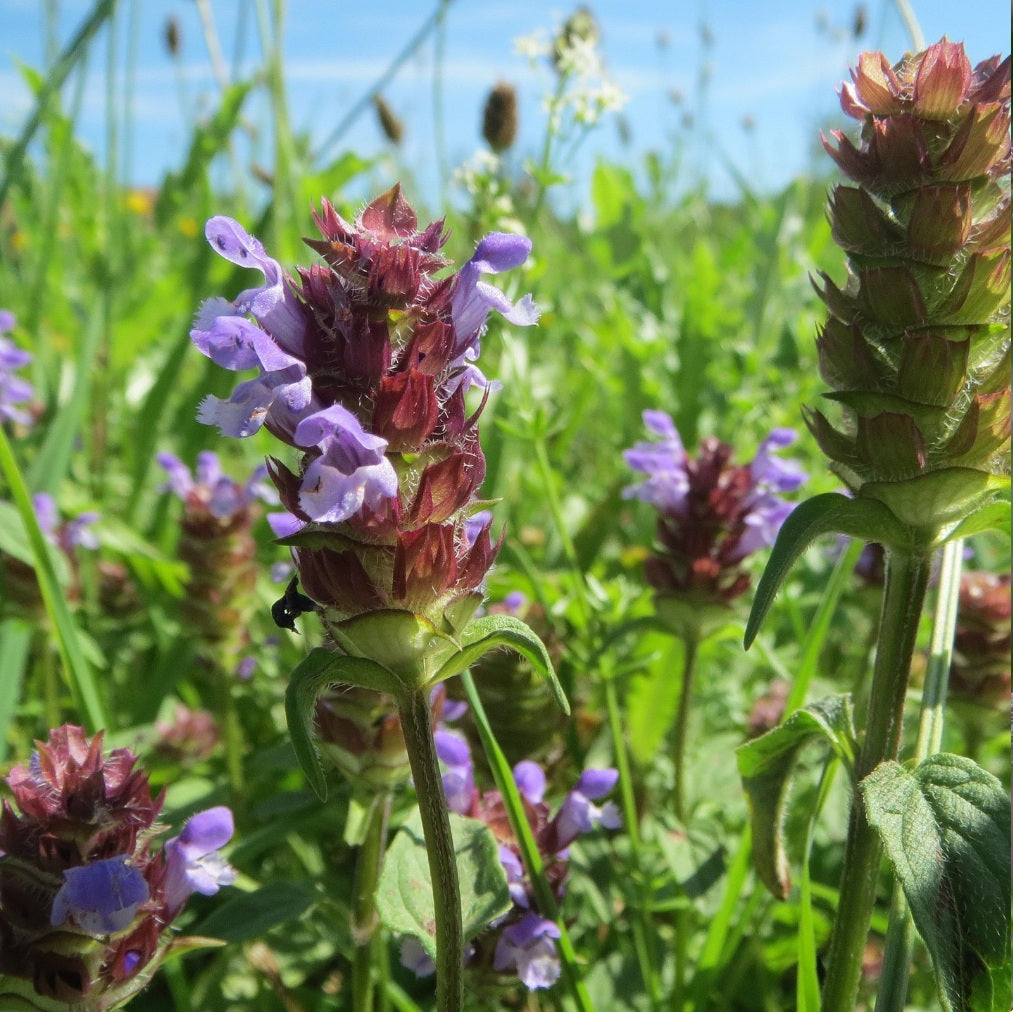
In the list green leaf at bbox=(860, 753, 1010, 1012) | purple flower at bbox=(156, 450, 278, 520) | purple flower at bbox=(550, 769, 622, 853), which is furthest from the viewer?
purple flower at bbox=(156, 450, 278, 520)

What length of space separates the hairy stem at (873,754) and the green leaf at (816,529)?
0.27 feet

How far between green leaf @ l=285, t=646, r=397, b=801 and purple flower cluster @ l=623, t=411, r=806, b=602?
1272mm

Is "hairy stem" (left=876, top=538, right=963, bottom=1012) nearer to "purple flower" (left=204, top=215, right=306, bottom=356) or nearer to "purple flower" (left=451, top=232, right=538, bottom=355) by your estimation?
"purple flower" (left=451, top=232, right=538, bottom=355)

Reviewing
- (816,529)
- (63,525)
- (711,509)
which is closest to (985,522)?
(816,529)

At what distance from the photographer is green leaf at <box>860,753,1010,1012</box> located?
97 centimetres

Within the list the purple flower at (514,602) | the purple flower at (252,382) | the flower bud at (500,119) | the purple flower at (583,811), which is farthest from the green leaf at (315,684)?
the flower bud at (500,119)

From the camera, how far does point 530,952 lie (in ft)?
5.22

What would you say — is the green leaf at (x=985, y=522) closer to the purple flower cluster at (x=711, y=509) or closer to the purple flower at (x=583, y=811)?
the purple flower at (x=583, y=811)

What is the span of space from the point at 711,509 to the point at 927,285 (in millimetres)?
1138

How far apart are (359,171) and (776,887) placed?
3.04 meters

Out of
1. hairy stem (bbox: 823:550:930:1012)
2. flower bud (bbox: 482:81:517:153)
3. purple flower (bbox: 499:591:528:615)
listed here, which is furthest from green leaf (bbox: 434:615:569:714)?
flower bud (bbox: 482:81:517:153)

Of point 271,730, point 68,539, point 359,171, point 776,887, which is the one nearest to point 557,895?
point 776,887

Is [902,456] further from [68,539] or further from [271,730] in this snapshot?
[68,539]

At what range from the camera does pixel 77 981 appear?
1243 millimetres
